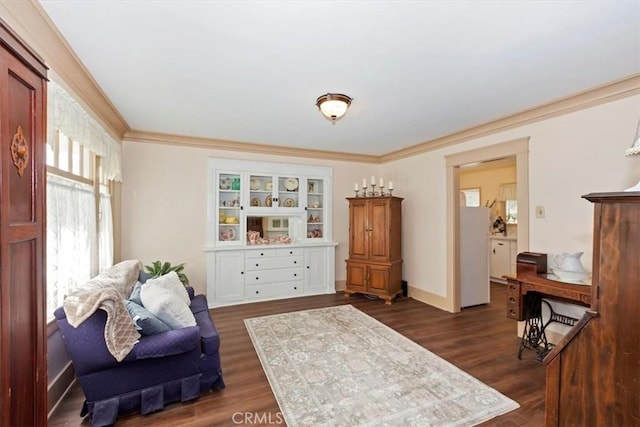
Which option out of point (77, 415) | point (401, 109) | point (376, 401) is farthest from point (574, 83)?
point (77, 415)

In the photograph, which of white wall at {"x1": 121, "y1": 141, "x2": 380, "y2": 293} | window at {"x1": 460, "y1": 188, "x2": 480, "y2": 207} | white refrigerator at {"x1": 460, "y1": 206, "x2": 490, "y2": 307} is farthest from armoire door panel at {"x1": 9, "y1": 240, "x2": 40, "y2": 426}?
window at {"x1": 460, "y1": 188, "x2": 480, "y2": 207}

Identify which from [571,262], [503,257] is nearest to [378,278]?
[571,262]

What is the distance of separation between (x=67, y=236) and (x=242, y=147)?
2.68 metres

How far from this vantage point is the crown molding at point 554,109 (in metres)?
2.43

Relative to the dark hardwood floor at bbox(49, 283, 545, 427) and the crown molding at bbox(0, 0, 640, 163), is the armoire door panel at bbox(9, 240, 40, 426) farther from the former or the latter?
the crown molding at bbox(0, 0, 640, 163)

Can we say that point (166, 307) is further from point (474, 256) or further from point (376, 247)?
point (474, 256)

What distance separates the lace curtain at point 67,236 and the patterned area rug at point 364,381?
173 centimetres

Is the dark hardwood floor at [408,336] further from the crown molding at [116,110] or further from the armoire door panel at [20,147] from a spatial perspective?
the crown molding at [116,110]

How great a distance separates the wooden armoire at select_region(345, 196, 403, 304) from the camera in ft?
15.1

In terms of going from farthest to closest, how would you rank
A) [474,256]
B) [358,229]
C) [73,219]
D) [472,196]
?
[472,196] < [358,229] < [474,256] < [73,219]

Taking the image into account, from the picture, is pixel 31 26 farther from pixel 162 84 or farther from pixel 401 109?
pixel 401 109

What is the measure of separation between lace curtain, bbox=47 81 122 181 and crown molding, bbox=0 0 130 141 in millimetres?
136

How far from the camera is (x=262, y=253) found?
464 centimetres

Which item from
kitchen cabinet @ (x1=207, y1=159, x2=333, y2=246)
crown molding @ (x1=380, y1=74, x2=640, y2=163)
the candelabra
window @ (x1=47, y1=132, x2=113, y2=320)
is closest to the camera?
window @ (x1=47, y1=132, x2=113, y2=320)
